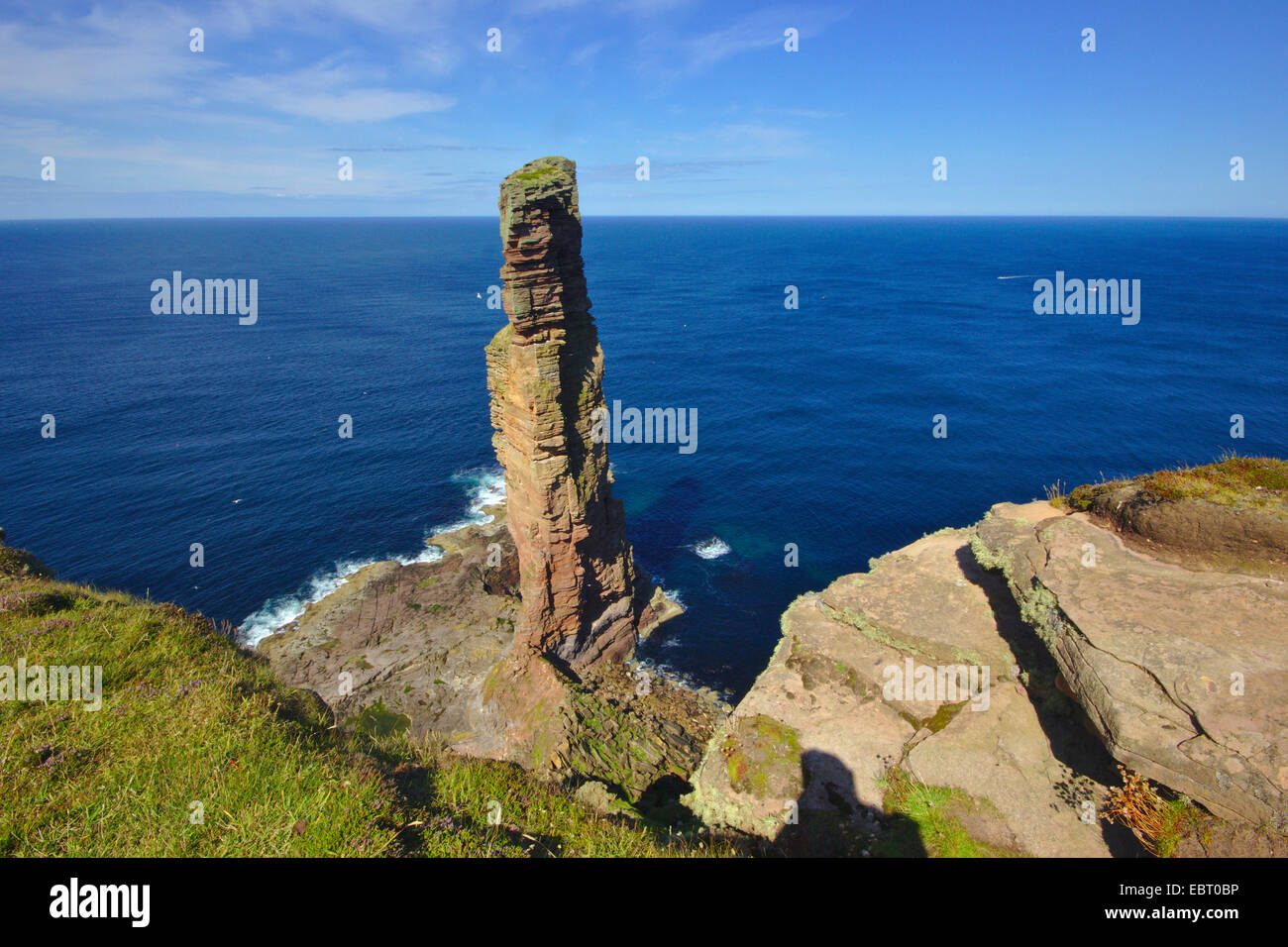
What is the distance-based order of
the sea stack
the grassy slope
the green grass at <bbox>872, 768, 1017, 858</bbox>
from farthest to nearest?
the sea stack < the green grass at <bbox>872, 768, 1017, 858</bbox> < the grassy slope

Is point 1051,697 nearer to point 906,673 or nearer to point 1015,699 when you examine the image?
point 1015,699

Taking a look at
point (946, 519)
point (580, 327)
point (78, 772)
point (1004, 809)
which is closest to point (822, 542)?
point (946, 519)

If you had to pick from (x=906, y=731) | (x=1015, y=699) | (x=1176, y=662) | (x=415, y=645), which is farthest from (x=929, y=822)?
(x=415, y=645)

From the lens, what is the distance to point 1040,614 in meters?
18.8

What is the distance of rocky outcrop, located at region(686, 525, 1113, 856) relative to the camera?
1858cm

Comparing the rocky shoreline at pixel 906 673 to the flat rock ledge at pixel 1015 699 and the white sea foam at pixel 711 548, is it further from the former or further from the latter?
the white sea foam at pixel 711 548

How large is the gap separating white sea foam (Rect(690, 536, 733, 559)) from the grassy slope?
1500 inches

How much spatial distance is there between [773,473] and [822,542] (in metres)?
13.7

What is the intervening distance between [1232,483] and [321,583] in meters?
56.0

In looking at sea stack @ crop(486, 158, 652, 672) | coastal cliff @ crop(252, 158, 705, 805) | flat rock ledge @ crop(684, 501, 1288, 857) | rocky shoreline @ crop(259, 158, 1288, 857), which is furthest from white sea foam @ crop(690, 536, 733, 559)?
flat rock ledge @ crop(684, 501, 1288, 857)

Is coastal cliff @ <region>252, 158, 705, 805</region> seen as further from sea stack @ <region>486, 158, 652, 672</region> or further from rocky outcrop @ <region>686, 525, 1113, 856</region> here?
rocky outcrop @ <region>686, 525, 1113, 856</region>

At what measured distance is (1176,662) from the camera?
1554cm

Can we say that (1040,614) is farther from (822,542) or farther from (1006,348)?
(1006,348)

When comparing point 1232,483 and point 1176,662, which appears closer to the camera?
point 1176,662
